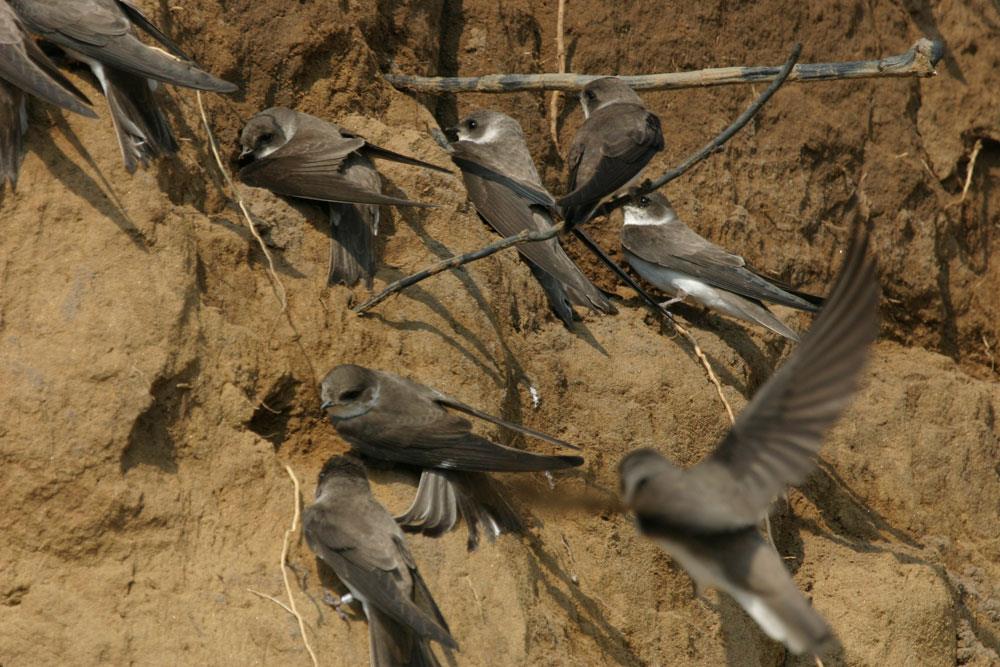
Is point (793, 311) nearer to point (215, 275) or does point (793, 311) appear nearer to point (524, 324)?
point (524, 324)

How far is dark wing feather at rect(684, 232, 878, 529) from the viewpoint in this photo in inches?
124

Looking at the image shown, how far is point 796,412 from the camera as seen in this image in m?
3.22

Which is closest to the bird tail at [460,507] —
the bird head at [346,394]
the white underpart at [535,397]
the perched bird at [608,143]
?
the bird head at [346,394]

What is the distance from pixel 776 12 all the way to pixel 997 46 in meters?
1.24

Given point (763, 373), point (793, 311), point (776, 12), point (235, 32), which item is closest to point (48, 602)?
point (235, 32)

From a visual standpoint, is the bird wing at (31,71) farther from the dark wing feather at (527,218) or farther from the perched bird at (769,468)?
the perched bird at (769,468)

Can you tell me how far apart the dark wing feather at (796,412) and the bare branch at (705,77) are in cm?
164

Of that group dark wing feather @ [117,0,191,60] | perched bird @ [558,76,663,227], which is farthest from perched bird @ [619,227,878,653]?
dark wing feather @ [117,0,191,60]

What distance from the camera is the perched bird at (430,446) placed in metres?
4.23

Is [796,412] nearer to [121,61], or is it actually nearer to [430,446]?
[430,446]

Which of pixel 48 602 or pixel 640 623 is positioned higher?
pixel 48 602

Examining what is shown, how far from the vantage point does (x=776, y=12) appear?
6.32 metres

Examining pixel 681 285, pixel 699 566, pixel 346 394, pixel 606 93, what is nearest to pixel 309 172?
pixel 346 394

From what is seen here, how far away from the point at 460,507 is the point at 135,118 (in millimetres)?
1567
